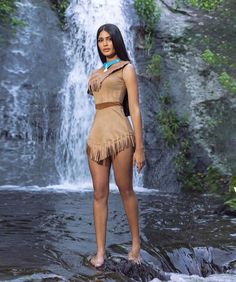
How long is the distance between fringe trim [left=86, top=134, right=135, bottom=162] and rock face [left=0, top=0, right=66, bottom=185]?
6.26 meters

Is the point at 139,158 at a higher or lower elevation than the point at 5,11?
lower

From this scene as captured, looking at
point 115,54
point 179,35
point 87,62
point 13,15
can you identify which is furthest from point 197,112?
point 115,54

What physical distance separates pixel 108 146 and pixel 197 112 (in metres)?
6.54

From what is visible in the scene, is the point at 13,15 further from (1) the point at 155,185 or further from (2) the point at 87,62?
(1) the point at 155,185

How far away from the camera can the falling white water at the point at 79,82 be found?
10930mm

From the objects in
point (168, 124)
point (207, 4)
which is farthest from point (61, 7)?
point (168, 124)

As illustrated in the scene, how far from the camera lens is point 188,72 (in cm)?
1135

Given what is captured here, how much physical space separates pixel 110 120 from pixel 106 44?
2.02 ft

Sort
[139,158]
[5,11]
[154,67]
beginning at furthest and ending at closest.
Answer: [5,11] → [154,67] → [139,158]

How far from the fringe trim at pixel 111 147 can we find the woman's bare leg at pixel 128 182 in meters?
0.04

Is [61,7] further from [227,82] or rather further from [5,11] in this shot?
[227,82]

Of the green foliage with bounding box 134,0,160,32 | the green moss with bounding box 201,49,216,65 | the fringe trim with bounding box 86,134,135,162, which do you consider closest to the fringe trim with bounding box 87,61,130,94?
the fringe trim with bounding box 86,134,135,162

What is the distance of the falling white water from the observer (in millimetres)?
10930

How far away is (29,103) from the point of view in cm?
1127
